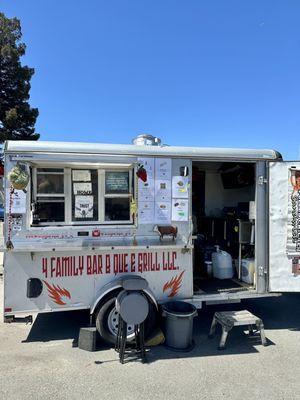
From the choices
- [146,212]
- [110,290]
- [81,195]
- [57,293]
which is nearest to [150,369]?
[110,290]

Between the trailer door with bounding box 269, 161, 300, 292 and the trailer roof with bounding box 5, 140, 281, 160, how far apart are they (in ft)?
1.06

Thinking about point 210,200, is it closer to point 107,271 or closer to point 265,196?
point 265,196

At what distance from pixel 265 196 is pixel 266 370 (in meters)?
2.43

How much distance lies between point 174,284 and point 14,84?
21116mm

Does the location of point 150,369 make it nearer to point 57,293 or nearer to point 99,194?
point 57,293

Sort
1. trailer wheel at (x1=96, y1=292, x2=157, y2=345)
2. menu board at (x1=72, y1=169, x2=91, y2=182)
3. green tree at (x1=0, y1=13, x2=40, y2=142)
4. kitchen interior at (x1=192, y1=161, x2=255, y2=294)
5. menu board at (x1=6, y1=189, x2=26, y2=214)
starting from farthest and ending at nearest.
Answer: green tree at (x1=0, y1=13, x2=40, y2=142)
kitchen interior at (x1=192, y1=161, x2=255, y2=294)
menu board at (x1=72, y1=169, x2=91, y2=182)
trailer wheel at (x1=96, y1=292, x2=157, y2=345)
menu board at (x1=6, y1=189, x2=26, y2=214)

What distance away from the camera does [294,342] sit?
189 inches

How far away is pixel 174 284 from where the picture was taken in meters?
4.88

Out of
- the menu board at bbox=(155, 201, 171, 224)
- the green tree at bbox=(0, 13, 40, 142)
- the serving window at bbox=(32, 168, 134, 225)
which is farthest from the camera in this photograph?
the green tree at bbox=(0, 13, 40, 142)

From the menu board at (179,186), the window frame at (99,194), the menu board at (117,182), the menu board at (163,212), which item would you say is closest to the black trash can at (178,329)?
the menu board at (163,212)

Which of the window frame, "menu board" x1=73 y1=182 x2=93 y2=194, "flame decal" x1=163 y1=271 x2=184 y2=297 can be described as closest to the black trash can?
"flame decal" x1=163 y1=271 x2=184 y2=297

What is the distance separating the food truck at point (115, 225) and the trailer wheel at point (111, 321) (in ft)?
0.05

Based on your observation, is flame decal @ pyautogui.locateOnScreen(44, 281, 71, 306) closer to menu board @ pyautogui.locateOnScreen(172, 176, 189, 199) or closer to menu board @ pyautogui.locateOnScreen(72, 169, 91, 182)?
menu board @ pyautogui.locateOnScreen(72, 169, 91, 182)

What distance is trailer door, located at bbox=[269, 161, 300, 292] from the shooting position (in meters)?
5.05
